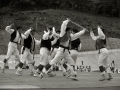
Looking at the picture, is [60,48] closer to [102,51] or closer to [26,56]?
[102,51]

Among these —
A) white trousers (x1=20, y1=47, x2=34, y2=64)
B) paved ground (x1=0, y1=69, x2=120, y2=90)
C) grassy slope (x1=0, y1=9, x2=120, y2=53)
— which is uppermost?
grassy slope (x1=0, y1=9, x2=120, y2=53)

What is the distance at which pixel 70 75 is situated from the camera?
53.0 feet

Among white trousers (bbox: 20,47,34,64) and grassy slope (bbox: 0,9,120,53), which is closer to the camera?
white trousers (bbox: 20,47,34,64)

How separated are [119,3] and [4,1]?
3074 centimetres

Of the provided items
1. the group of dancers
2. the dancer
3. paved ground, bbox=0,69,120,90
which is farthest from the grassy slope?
paved ground, bbox=0,69,120,90

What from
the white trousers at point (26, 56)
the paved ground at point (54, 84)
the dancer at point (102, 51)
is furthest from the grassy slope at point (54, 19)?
the paved ground at point (54, 84)

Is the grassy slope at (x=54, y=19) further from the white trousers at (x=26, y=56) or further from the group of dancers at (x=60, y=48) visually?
the white trousers at (x=26, y=56)

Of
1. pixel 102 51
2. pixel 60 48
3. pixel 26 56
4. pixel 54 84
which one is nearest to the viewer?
pixel 54 84

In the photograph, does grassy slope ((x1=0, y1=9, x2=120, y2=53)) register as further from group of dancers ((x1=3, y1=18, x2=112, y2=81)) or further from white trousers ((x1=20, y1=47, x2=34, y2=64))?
white trousers ((x1=20, y1=47, x2=34, y2=64))

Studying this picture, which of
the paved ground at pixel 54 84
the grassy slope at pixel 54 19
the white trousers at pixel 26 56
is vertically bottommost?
the paved ground at pixel 54 84

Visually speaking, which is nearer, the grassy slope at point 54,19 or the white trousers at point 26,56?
the white trousers at point 26,56

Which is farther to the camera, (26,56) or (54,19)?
(54,19)

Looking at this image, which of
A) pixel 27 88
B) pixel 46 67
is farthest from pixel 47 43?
pixel 27 88

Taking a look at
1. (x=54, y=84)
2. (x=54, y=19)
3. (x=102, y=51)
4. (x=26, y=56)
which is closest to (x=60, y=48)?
(x=102, y=51)
